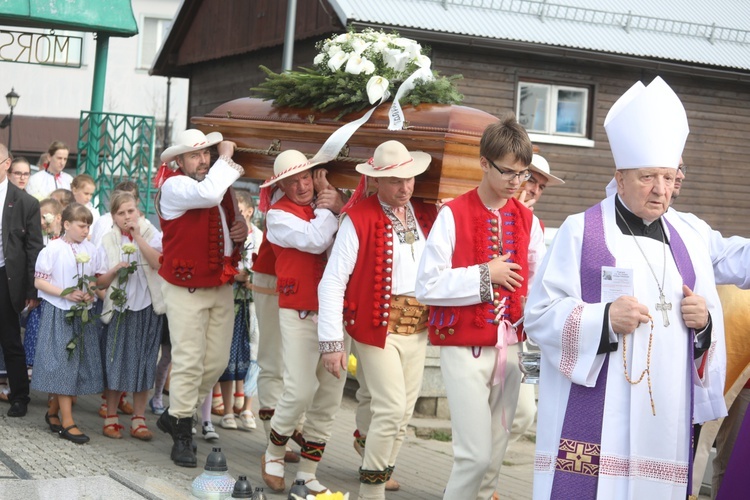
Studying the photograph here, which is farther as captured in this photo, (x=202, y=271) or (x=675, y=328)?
(x=202, y=271)

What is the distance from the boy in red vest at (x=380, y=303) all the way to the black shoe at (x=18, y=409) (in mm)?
3347

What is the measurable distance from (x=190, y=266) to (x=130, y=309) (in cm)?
105

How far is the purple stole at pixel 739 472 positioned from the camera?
14.7 feet

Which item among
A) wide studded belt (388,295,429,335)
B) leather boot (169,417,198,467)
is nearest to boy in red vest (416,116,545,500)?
wide studded belt (388,295,429,335)

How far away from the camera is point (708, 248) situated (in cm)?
459

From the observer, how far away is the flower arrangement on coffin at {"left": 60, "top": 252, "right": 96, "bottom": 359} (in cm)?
801

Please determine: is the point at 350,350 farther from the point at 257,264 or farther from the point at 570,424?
the point at 570,424

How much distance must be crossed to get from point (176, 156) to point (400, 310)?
211 cm

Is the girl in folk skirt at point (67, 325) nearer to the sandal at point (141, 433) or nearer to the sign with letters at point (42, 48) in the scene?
the sandal at point (141, 433)

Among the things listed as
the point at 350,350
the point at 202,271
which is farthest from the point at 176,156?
the point at 350,350

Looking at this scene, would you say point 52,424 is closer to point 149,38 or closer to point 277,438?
point 277,438

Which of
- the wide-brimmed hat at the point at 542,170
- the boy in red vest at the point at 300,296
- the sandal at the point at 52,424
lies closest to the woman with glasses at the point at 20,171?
the sandal at the point at 52,424

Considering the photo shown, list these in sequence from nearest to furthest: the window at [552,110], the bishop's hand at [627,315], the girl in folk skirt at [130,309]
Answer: the bishop's hand at [627,315] → the girl in folk skirt at [130,309] → the window at [552,110]

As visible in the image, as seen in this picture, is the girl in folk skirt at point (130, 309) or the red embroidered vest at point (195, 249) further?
the girl in folk skirt at point (130, 309)
